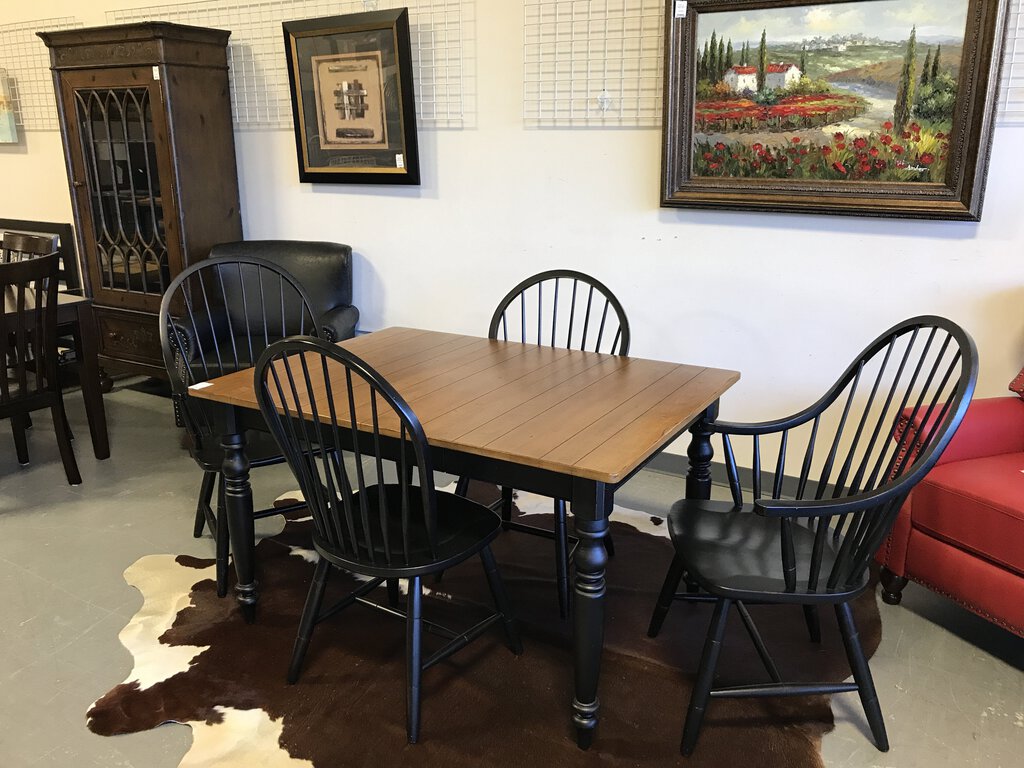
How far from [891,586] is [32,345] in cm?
303

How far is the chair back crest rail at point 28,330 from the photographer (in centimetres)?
280

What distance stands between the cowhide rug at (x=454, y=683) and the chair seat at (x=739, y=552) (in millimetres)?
378

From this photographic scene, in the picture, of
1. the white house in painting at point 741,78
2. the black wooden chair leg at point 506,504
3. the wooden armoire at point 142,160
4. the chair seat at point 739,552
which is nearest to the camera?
the chair seat at point 739,552

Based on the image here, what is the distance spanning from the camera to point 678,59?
9.02ft

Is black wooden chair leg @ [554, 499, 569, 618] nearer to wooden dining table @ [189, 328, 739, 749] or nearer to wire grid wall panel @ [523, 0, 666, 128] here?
wooden dining table @ [189, 328, 739, 749]

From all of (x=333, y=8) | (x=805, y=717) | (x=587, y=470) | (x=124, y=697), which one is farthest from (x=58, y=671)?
(x=333, y=8)

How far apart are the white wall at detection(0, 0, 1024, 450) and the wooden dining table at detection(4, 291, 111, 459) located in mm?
985

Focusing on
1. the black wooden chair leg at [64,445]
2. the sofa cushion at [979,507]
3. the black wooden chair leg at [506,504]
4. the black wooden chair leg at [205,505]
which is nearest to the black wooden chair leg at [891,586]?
the sofa cushion at [979,507]

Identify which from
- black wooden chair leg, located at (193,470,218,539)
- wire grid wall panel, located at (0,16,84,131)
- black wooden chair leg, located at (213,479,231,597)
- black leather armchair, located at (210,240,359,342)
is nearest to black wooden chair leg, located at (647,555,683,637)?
black wooden chair leg, located at (213,479,231,597)

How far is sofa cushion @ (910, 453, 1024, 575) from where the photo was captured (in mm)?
1953

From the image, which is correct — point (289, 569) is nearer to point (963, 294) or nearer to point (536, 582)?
point (536, 582)

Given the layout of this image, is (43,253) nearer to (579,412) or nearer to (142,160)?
(142,160)

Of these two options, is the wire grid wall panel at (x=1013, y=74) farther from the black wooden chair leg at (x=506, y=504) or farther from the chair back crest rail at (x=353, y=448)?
the chair back crest rail at (x=353, y=448)

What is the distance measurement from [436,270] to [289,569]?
4.94 ft
